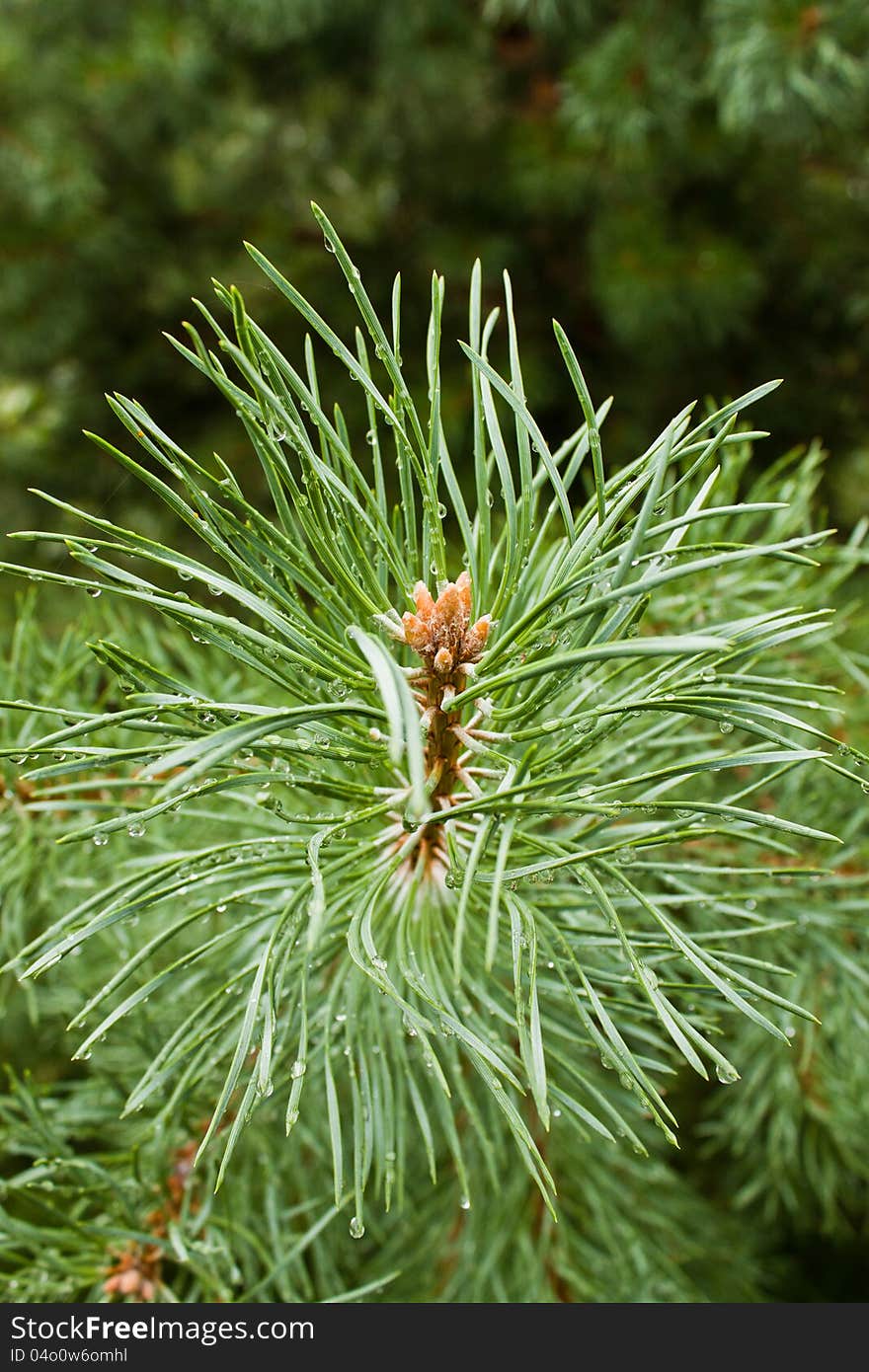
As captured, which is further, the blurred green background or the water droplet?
the blurred green background

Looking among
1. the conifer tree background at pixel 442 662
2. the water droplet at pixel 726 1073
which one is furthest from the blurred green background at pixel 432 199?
the water droplet at pixel 726 1073

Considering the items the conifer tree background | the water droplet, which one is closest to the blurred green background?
the conifer tree background

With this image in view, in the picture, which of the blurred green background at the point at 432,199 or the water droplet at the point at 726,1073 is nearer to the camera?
the water droplet at the point at 726,1073

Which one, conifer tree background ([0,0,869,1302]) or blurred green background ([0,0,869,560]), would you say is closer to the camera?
conifer tree background ([0,0,869,1302])

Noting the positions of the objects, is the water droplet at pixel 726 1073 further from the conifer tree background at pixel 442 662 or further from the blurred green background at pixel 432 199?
the blurred green background at pixel 432 199

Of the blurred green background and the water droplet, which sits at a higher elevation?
the blurred green background

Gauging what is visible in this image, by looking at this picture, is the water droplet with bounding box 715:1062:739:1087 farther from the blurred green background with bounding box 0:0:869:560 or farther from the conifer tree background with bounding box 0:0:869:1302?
the blurred green background with bounding box 0:0:869:560

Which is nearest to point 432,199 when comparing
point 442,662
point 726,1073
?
point 442,662
